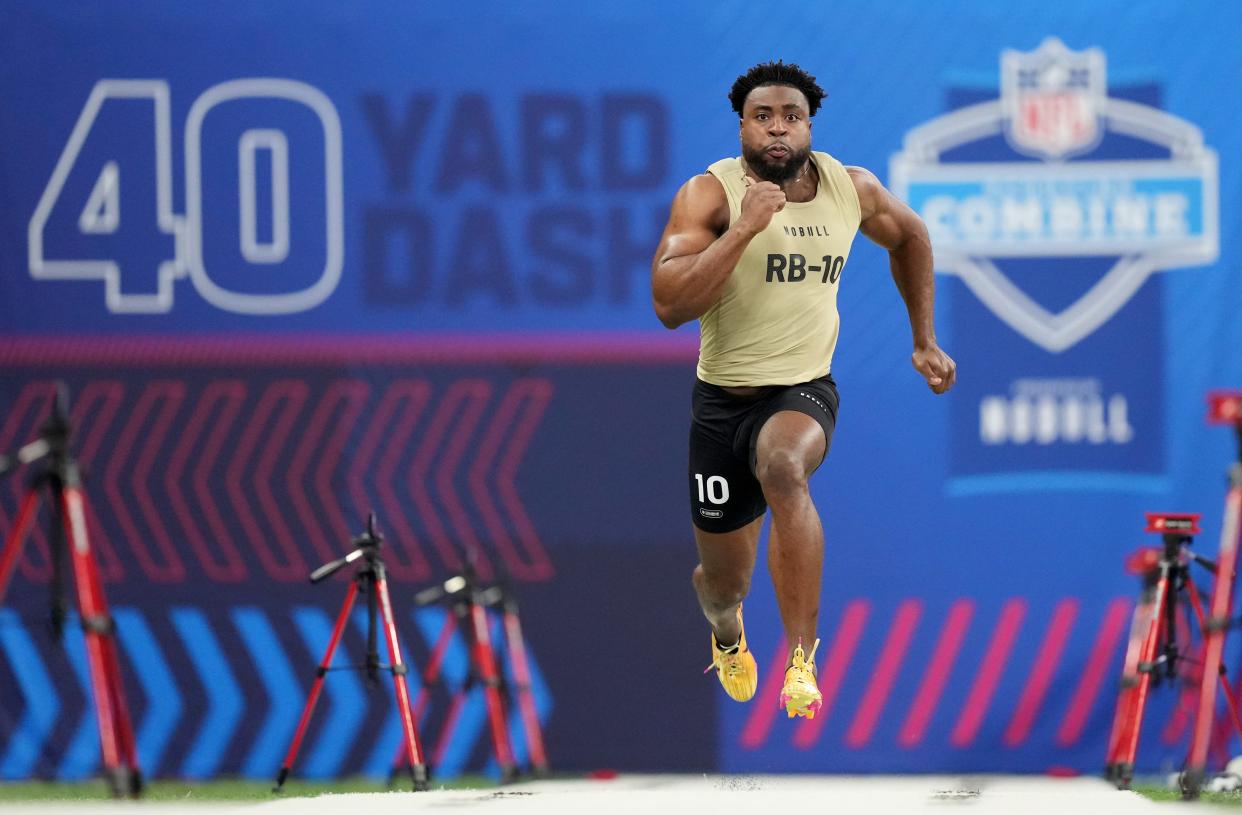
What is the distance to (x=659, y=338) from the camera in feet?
26.4

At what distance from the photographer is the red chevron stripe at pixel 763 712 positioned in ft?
26.3

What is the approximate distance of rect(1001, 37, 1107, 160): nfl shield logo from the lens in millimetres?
8031

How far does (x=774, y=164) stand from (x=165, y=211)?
414 centimetres

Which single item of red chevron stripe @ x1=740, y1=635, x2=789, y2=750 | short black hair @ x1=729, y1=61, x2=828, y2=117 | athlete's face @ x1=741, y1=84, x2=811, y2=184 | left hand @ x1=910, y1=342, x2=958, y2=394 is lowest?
red chevron stripe @ x1=740, y1=635, x2=789, y2=750

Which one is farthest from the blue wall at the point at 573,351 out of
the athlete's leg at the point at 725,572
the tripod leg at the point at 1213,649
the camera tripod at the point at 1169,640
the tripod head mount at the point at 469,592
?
the athlete's leg at the point at 725,572

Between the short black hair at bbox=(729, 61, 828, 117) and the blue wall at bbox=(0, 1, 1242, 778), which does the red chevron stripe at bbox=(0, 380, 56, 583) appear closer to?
the blue wall at bbox=(0, 1, 1242, 778)

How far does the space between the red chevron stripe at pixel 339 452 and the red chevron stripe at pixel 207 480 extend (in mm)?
438

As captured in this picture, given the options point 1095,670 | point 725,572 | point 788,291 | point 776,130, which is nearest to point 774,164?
point 776,130

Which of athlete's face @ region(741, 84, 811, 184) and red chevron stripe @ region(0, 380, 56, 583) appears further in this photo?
red chevron stripe @ region(0, 380, 56, 583)

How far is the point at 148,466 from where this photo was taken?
8.12 meters

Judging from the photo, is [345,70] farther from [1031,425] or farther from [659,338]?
[1031,425]

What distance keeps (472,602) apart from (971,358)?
251cm

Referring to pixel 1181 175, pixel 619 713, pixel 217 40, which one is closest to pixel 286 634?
pixel 619 713

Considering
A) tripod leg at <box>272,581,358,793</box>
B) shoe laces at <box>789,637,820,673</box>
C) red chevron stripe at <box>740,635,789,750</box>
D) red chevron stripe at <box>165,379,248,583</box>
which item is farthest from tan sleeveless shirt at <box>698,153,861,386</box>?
red chevron stripe at <box>165,379,248,583</box>
